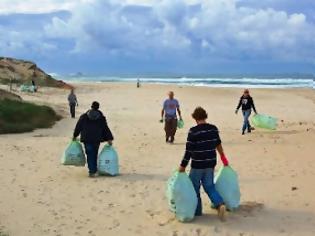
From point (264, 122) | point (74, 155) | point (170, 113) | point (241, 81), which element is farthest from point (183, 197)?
point (241, 81)

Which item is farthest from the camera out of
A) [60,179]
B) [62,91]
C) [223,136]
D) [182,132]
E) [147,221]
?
[62,91]

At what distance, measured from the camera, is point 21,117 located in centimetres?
2097

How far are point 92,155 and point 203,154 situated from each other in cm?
410

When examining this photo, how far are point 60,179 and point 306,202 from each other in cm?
502

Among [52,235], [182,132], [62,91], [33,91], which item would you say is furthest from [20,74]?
[52,235]

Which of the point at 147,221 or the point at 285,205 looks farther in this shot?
the point at 285,205

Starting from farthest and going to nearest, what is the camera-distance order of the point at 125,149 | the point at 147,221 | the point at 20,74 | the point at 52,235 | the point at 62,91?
A: the point at 20,74 < the point at 62,91 < the point at 125,149 < the point at 147,221 < the point at 52,235

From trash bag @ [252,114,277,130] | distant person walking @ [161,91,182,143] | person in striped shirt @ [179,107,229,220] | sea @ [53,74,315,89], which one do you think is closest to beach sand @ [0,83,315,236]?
person in striped shirt @ [179,107,229,220]

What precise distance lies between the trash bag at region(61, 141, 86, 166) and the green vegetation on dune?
756 cm

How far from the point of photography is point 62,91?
5419 centimetres

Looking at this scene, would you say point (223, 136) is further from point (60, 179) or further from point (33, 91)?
point (33, 91)

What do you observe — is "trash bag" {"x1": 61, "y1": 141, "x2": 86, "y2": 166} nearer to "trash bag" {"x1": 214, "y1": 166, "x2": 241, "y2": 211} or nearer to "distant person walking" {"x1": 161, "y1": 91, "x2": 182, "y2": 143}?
"trash bag" {"x1": 214, "y1": 166, "x2": 241, "y2": 211}

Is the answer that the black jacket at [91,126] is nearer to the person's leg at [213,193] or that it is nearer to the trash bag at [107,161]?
the trash bag at [107,161]

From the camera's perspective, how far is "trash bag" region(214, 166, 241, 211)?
867 cm
